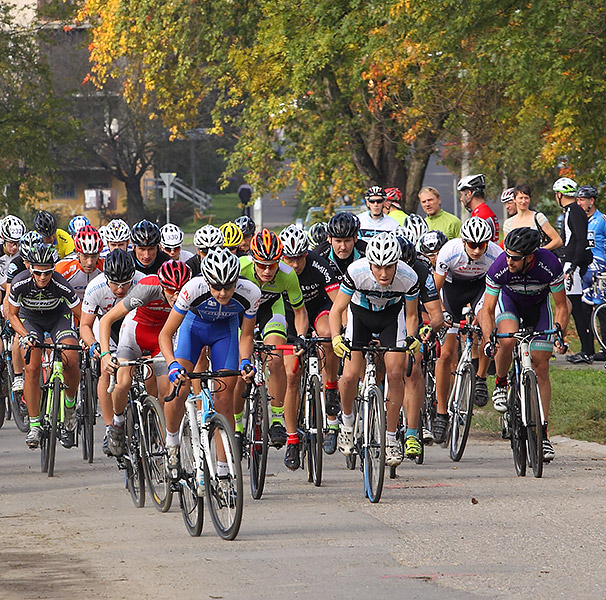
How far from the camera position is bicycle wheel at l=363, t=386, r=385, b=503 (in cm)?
958

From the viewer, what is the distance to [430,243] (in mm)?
13102

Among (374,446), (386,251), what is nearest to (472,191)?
(386,251)

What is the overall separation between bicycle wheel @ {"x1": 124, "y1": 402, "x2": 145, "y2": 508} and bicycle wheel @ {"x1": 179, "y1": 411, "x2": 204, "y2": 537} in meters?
0.74

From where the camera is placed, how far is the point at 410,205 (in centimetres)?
2791

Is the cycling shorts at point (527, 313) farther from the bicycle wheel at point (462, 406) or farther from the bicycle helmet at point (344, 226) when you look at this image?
the bicycle helmet at point (344, 226)

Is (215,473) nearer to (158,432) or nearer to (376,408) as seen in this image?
(158,432)

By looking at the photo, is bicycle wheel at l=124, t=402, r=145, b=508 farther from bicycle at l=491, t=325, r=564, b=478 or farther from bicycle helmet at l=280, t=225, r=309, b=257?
bicycle at l=491, t=325, r=564, b=478

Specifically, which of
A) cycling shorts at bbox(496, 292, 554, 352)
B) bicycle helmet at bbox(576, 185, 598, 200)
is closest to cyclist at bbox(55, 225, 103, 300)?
cycling shorts at bbox(496, 292, 554, 352)

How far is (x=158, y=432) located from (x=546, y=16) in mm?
9853

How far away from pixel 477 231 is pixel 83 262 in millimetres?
3754

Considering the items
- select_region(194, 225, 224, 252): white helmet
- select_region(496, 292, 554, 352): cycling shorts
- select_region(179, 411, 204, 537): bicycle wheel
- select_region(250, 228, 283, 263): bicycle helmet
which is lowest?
select_region(179, 411, 204, 537): bicycle wheel

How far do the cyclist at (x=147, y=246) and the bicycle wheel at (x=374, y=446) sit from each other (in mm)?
2903

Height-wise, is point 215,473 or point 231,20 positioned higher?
point 231,20

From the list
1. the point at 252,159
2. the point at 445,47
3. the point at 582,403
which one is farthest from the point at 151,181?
the point at 582,403
